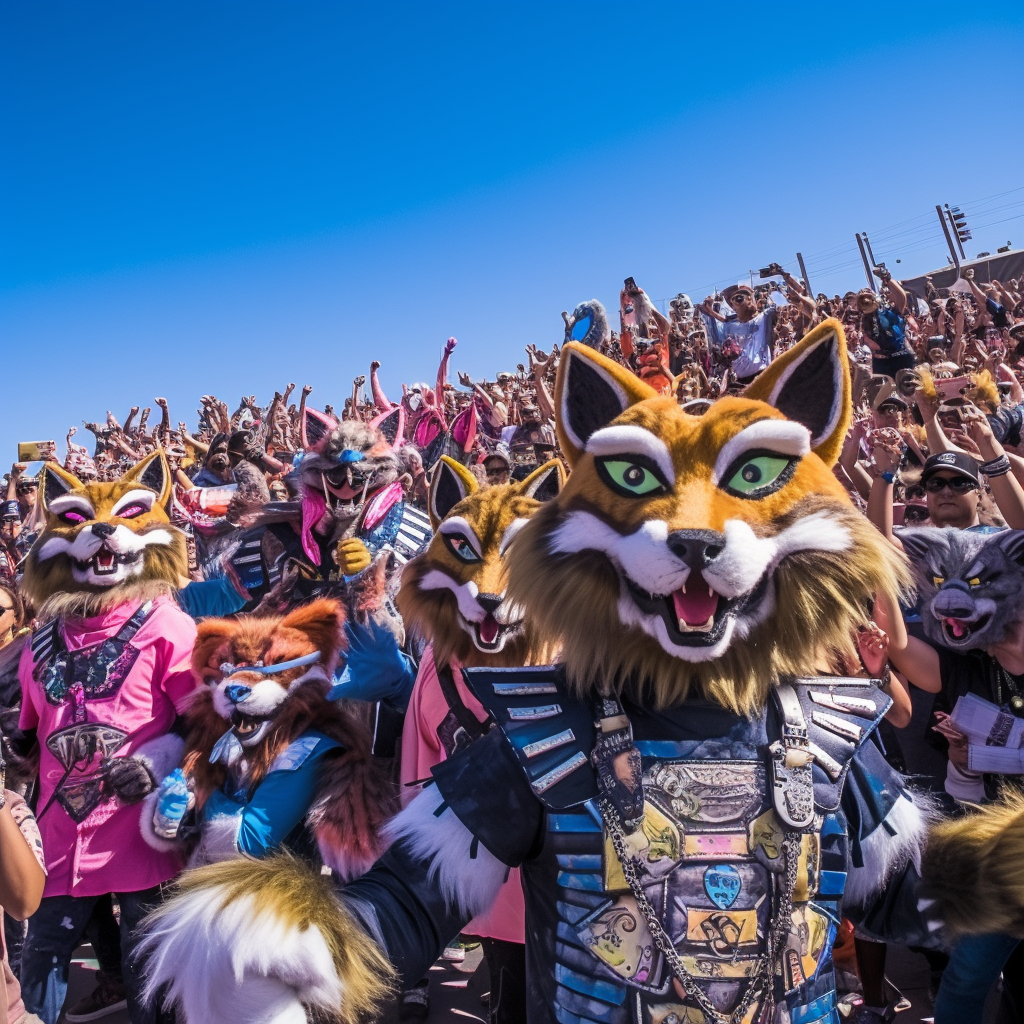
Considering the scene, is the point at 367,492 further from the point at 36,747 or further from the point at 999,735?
the point at 999,735

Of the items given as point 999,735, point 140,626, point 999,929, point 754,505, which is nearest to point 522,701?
point 754,505

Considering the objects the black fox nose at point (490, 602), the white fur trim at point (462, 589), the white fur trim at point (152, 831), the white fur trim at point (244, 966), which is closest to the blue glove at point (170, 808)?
the white fur trim at point (152, 831)

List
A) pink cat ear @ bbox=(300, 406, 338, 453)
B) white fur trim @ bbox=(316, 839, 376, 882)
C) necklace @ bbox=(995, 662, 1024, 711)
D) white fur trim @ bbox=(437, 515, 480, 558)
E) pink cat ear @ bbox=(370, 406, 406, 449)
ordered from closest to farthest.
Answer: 1. white fur trim @ bbox=(316, 839, 376, 882)
2. necklace @ bbox=(995, 662, 1024, 711)
3. white fur trim @ bbox=(437, 515, 480, 558)
4. pink cat ear @ bbox=(300, 406, 338, 453)
5. pink cat ear @ bbox=(370, 406, 406, 449)

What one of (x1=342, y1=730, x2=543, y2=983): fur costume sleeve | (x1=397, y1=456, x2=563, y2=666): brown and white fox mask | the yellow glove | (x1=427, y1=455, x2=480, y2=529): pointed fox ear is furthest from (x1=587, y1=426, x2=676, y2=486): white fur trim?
the yellow glove

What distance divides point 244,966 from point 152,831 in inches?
68.4

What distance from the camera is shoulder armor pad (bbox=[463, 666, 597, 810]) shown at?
152 centimetres

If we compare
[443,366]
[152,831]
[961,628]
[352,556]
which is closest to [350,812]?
[152,831]

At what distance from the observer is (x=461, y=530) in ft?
9.49

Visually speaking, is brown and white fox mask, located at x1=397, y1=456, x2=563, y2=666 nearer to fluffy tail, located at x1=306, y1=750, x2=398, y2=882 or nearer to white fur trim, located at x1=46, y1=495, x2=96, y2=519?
fluffy tail, located at x1=306, y1=750, x2=398, y2=882

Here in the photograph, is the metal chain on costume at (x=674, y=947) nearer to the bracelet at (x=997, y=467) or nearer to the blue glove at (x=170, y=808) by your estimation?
the blue glove at (x=170, y=808)

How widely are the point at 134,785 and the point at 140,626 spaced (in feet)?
2.04

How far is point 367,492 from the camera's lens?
12.9ft

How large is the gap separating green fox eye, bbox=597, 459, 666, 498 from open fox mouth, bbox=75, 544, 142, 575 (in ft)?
7.94

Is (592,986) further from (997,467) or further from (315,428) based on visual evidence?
(315,428)
